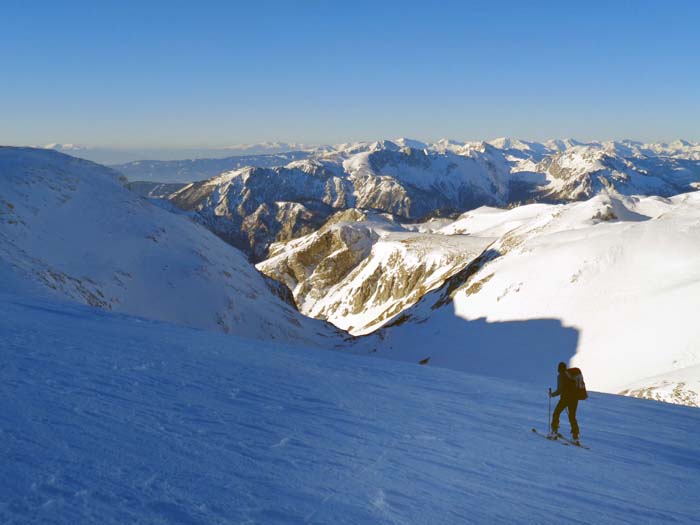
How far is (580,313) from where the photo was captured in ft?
140

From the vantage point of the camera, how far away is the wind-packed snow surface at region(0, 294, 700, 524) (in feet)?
18.5

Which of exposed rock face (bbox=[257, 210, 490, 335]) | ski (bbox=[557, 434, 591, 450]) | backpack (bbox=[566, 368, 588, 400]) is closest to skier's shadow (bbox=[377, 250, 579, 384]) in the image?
exposed rock face (bbox=[257, 210, 490, 335])

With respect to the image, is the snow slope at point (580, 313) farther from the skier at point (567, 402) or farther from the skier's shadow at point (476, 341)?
the skier at point (567, 402)

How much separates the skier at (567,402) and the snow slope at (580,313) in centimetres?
1628

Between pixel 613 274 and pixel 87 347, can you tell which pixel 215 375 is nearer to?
pixel 87 347

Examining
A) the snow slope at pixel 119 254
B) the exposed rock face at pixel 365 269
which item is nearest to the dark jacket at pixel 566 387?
the snow slope at pixel 119 254

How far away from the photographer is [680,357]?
29031 mm

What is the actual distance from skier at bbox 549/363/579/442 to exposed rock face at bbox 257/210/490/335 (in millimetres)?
71554

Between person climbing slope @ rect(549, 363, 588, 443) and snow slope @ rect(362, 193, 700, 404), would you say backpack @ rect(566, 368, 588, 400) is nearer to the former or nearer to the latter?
person climbing slope @ rect(549, 363, 588, 443)

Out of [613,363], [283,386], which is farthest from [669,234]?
[283,386]

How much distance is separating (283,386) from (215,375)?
68.0 inches

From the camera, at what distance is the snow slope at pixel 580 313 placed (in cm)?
3111

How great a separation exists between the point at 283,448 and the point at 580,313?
4171 centimetres

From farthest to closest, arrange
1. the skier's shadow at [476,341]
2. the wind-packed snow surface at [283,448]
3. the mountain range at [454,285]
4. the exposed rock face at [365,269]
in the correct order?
the exposed rock face at [365,269] < the skier's shadow at [476,341] < the mountain range at [454,285] < the wind-packed snow surface at [283,448]
